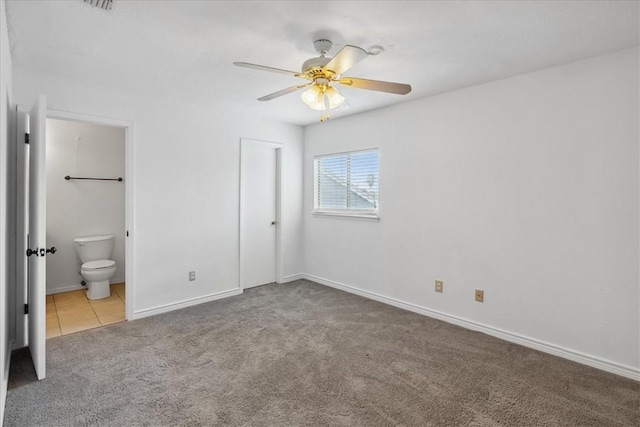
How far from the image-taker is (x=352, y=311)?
143 inches

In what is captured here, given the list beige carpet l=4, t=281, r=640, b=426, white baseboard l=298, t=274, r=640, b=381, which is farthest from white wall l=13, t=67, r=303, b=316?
white baseboard l=298, t=274, r=640, b=381

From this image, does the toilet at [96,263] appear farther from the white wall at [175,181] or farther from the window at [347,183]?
the window at [347,183]

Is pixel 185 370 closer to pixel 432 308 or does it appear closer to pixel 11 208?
pixel 11 208

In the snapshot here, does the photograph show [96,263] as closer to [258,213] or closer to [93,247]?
[93,247]

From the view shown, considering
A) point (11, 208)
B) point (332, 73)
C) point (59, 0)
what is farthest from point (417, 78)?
point (11, 208)

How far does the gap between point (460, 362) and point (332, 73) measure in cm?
232

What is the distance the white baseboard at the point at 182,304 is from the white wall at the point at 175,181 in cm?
1

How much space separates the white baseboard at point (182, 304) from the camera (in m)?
3.42

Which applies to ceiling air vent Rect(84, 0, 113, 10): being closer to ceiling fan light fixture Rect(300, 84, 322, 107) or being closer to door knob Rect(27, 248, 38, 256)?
ceiling fan light fixture Rect(300, 84, 322, 107)

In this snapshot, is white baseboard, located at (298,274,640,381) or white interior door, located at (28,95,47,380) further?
white baseboard, located at (298,274,640,381)

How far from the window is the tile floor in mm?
2743

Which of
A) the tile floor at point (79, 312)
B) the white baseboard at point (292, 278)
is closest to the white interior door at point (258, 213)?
the white baseboard at point (292, 278)

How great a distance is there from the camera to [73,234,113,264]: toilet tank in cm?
427

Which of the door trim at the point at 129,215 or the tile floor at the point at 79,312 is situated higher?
the door trim at the point at 129,215
